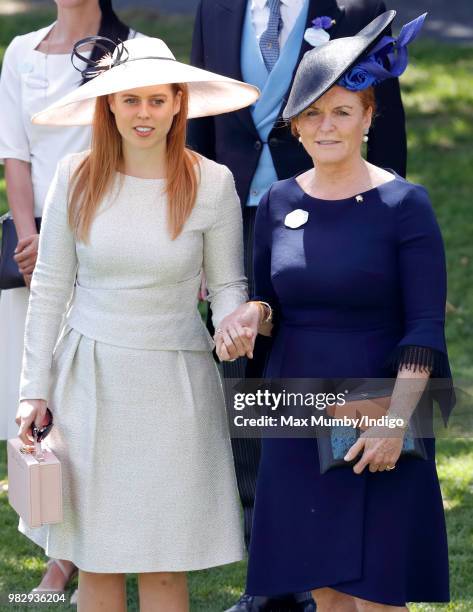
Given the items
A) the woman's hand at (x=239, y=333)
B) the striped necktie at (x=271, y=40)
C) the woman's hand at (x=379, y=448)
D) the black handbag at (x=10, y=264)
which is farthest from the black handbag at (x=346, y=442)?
the black handbag at (x=10, y=264)

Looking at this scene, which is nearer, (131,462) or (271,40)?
(131,462)

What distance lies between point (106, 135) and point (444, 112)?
7.80 meters

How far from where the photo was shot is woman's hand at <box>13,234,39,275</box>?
5.03m

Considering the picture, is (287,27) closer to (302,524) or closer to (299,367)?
(299,367)

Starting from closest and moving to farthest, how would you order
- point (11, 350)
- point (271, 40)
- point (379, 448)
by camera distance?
point (379, 448), point (271, 40), point (11, 350)

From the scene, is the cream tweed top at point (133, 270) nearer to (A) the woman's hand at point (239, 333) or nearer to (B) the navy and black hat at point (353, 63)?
(A) the woman's hand at point (239, 333)

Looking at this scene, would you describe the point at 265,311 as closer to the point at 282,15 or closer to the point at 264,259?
the point at 264,259

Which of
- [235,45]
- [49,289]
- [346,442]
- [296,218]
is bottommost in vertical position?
[346,442]

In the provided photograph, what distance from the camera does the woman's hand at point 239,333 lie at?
3840mm

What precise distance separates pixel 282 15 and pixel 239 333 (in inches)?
59.5

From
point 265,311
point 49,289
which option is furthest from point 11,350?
point 265,311

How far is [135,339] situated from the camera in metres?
4.10

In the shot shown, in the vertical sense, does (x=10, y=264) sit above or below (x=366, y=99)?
below

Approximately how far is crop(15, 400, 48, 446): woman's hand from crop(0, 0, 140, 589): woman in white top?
104cm
